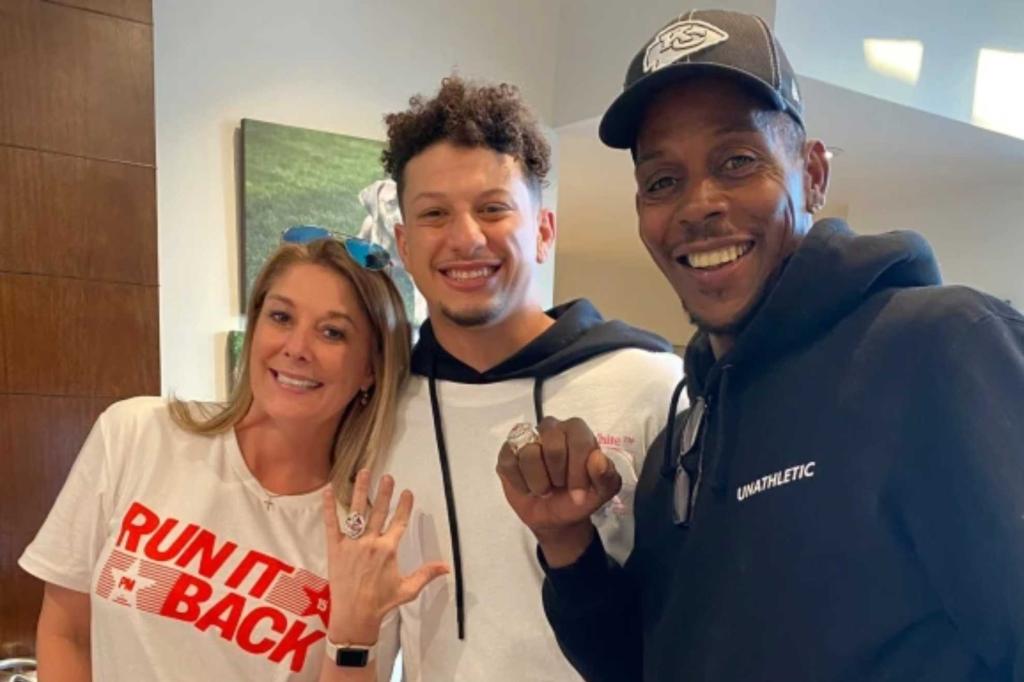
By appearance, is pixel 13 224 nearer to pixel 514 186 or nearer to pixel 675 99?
pixel 514 186

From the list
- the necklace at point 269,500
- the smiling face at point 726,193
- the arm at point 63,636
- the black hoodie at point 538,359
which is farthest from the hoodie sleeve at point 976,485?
the arm at point 63,636

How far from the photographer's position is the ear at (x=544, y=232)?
1.38 meters

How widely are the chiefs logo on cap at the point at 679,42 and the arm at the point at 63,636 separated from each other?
114 centimetres

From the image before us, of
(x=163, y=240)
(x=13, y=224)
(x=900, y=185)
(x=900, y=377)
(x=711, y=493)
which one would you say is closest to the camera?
(x=900, y=377)

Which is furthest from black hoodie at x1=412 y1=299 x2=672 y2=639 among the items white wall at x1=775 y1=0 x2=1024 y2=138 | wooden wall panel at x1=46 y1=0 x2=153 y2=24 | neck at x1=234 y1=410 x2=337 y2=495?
white wall at x1=775 y1=0 x2=1024 y2=138

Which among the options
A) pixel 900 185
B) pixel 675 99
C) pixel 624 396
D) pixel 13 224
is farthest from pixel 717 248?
pixel 900 185

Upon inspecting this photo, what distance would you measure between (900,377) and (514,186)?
29.1 inches

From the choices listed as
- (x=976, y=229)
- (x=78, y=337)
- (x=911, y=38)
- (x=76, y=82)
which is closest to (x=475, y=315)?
(x=78, y=337)

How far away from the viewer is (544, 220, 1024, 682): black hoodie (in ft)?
2.01

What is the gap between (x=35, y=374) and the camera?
198 centimetres

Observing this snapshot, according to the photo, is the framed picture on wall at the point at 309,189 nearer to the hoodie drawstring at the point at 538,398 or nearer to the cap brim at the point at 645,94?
the hoodie drawstring at the point at 538,398

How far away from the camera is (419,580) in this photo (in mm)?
1163

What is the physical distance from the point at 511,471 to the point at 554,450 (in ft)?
Result: 0.21

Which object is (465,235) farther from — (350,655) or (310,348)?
(350,655)
